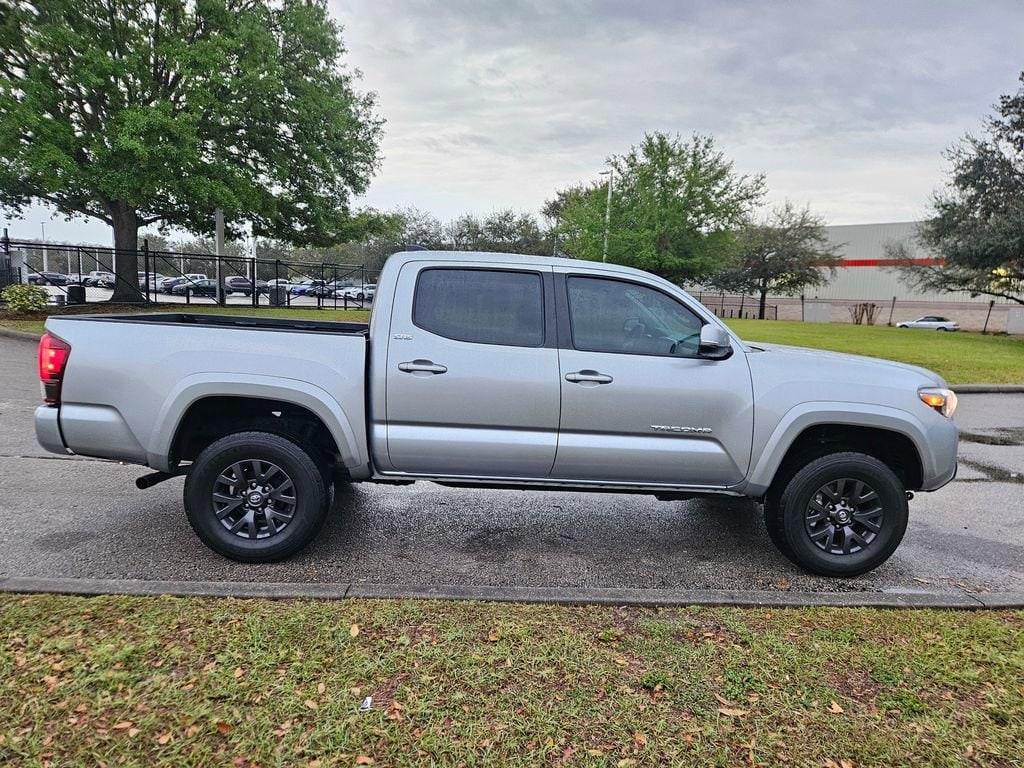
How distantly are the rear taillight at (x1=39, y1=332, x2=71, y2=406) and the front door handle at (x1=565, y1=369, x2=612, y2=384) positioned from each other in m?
2.96

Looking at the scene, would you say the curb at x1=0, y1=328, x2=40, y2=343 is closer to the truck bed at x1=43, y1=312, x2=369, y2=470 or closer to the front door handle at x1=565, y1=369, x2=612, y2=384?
the truck bed at x1=43, y1=312, x2=369, y2=470

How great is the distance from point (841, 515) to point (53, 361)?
487 cm

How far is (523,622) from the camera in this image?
3184 millimetres

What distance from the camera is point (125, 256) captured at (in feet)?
67.1

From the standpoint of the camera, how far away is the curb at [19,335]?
13850 millimetres

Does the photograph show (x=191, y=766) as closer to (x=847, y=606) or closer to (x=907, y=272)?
(x=847, y=606)

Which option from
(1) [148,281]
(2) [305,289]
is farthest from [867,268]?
(1) [148,281]

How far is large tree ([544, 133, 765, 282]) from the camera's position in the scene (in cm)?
2884

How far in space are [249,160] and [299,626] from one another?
67.8 ft

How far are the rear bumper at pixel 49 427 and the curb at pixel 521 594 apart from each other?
79 cm

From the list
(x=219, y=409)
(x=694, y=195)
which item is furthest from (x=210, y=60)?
(x=694, y=195)

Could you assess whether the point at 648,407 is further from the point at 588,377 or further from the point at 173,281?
the point at 173,281

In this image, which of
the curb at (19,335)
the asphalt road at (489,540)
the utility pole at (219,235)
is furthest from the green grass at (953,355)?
the utility pole at (219,235)

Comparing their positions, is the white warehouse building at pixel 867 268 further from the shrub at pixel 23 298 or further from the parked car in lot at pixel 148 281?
the shrub at pixel 23 298
